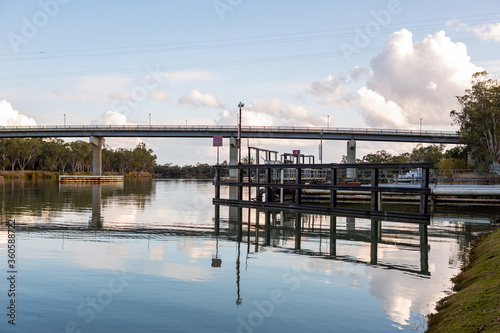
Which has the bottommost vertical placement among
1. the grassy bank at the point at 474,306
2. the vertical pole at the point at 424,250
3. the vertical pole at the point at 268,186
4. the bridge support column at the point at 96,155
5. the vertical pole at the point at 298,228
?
the vertical pole at the point at 298,228

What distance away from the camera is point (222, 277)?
10.8m

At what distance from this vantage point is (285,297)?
9.13 meters

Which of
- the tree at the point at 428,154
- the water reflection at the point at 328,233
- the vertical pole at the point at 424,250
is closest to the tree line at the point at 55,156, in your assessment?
the tree at the point at 428,154


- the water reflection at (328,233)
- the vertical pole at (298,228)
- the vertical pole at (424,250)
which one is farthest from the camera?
the vertical pole at (298,228)

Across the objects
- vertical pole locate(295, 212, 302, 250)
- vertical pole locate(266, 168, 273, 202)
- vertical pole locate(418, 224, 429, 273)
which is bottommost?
vertical pole locate(295, 212, 302, 250)

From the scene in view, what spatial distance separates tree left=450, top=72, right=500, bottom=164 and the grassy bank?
180 feet

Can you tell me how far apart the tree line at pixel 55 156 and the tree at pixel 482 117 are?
113 m

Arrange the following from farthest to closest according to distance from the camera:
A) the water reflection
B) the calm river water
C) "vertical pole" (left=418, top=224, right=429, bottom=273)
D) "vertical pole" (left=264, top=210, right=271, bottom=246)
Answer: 1. "vertical pole" (left=264, top=210, right=271, bottom=246)
2. the water reflection
3. "vertical pole" (left=418, top=224, right=429, bottom=273)
4. the calm river water

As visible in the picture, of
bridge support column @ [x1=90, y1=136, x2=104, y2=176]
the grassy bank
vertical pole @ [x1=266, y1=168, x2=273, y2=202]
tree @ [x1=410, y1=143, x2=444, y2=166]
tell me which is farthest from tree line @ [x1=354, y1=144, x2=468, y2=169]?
bridge support column @ [x1=90, y1=136, x2=104, y2=176]

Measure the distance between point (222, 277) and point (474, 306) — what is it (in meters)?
5.65

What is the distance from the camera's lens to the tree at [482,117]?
59.5 metres

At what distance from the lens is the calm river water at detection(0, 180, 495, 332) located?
25.7ft

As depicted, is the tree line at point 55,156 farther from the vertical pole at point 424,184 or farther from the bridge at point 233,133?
the vertical pole at point 424,184

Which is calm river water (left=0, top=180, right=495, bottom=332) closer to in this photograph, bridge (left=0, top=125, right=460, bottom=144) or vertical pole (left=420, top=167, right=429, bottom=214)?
vertical pole (left=420, top=167, right=429, bottom=214)
